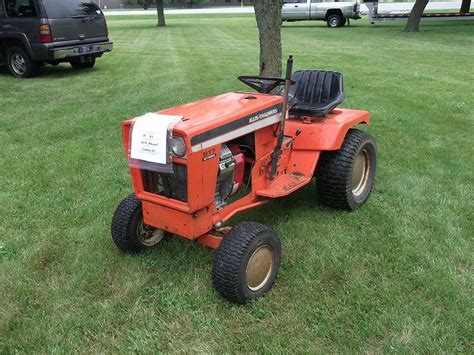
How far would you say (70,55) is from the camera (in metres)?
9.54

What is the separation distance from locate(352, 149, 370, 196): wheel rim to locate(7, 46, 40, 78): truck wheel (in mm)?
7960

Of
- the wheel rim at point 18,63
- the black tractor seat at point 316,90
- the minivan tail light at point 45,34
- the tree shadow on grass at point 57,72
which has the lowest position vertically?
the tree shadow on grass at point 57,72

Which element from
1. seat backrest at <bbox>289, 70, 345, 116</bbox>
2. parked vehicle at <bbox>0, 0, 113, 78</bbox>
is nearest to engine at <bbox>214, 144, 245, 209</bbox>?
seat backrest at <bbox>289, 70, 345, 116</bbox>

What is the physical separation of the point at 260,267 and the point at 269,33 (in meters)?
3.82

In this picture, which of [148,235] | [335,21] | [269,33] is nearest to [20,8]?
[269,33]

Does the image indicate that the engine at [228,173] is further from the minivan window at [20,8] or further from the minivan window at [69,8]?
the minivan window at [20,8]

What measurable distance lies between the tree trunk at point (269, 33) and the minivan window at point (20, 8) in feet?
17.9

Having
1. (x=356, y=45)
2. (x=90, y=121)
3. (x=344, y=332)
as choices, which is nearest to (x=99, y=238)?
(x=344, y=332)

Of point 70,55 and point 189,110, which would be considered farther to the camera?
point 70,55

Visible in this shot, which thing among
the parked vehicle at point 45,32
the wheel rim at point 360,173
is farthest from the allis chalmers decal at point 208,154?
the parked vehicle at point 45,32

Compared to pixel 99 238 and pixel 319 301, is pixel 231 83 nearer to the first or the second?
pixel 99 238

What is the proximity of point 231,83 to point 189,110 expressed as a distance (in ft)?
20.2

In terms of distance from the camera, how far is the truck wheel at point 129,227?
10.1 ft

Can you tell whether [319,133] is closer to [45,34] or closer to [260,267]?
[260,267]
